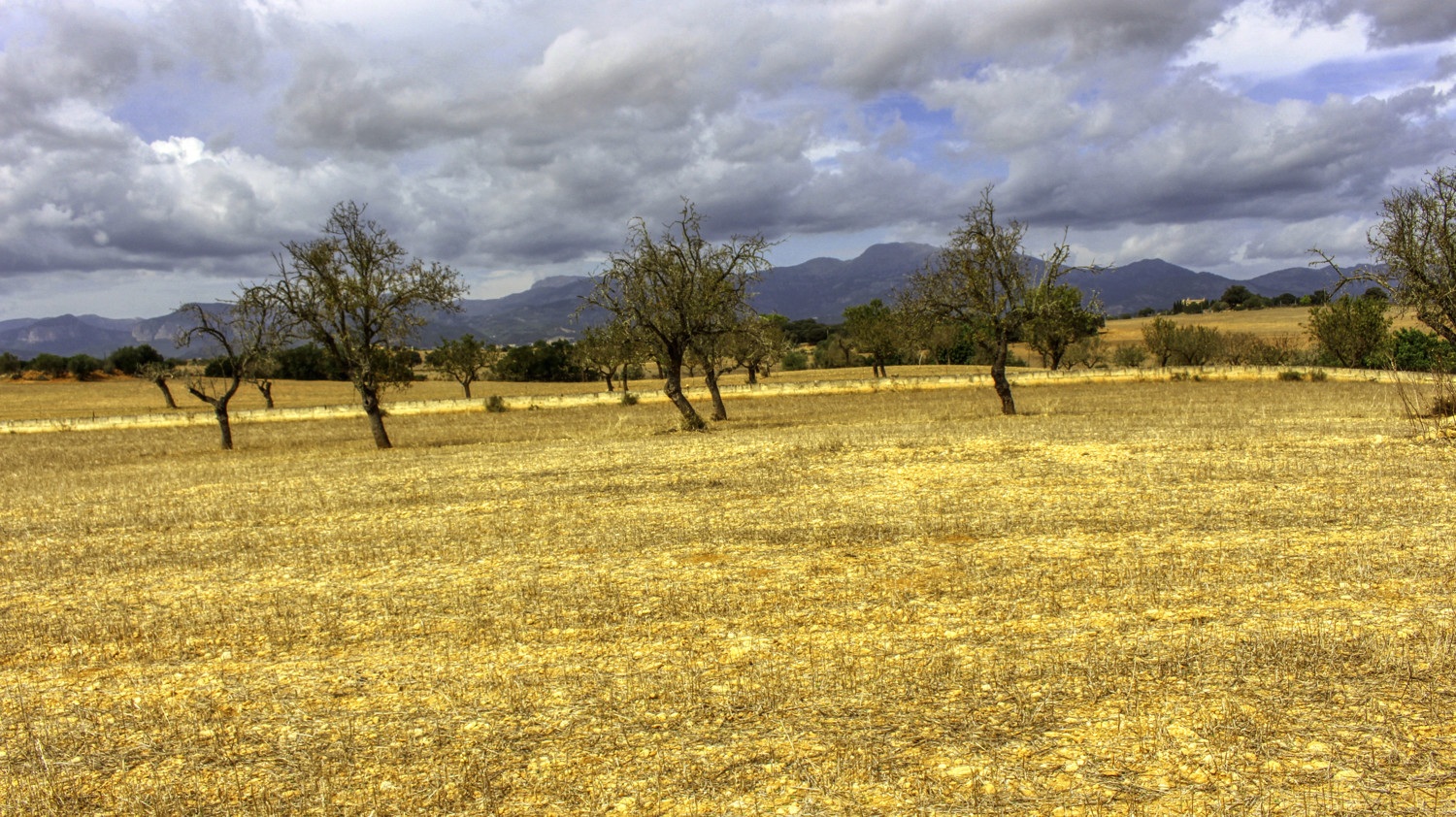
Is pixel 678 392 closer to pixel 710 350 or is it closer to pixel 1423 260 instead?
pixel 710 350

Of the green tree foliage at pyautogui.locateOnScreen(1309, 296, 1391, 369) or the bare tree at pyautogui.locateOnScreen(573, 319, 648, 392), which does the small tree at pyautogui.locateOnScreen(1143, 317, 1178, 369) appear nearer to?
the green tree foliage at pyautogui.locateOnScreen(1309, 296, 1391, 369)

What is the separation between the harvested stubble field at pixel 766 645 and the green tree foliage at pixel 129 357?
100 m

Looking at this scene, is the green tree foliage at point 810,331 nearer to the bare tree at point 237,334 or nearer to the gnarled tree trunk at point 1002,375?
the gnarled tree trunk at point 1002,375

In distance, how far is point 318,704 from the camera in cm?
693

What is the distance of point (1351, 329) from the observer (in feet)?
207

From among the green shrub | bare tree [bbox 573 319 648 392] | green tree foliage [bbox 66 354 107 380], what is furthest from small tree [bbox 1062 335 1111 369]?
green tree foliage [bbox 66 354 107 380]

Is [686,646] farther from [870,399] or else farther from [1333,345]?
[1333,345]

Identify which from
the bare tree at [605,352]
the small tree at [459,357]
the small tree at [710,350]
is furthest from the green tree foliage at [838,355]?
the small tree at [710,350]

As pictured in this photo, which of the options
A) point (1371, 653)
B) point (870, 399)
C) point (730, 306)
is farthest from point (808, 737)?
point (870, 399)

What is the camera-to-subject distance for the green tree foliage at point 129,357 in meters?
101

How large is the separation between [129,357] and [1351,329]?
13023 centimetres

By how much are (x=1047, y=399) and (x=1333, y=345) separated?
40718mm

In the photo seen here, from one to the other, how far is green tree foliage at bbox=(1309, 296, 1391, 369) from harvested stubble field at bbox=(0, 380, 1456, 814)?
184 feet

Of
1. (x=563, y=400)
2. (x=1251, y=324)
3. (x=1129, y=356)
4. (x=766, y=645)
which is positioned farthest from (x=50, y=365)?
(x=1251, y=324)
